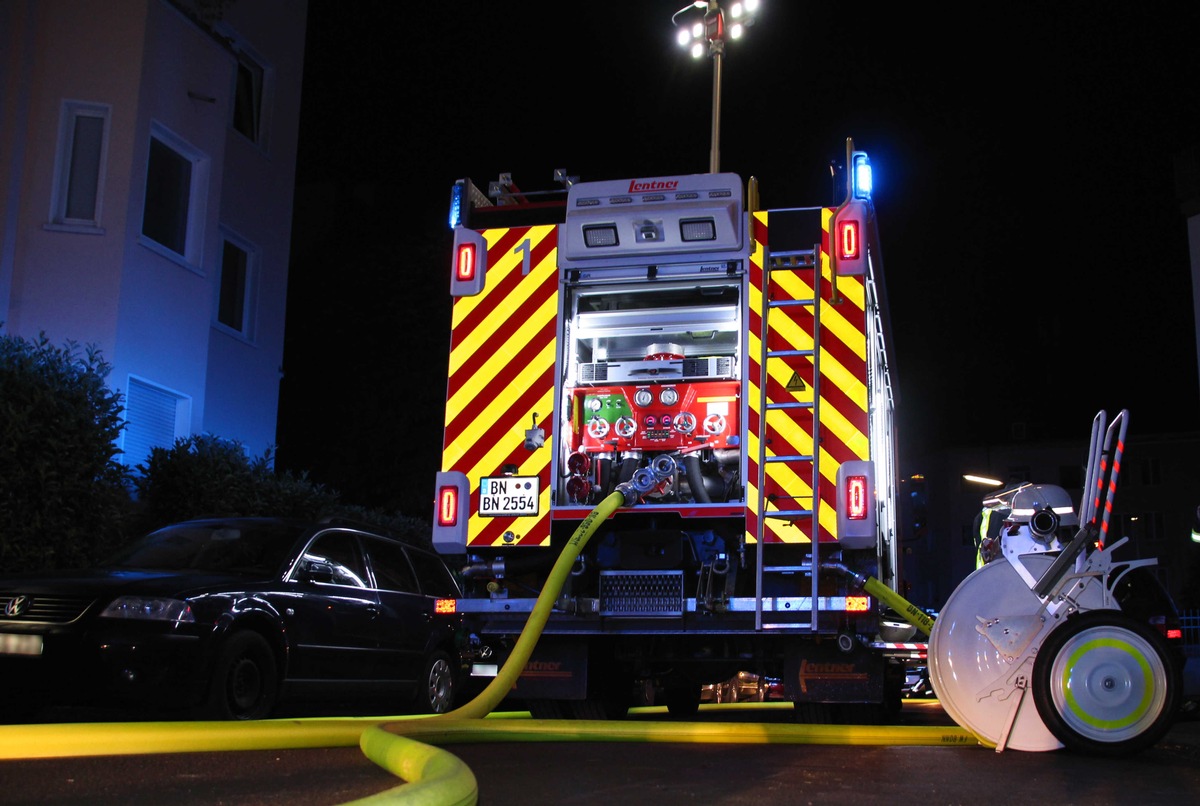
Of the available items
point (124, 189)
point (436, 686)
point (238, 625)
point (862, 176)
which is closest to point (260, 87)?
point (124, 189)

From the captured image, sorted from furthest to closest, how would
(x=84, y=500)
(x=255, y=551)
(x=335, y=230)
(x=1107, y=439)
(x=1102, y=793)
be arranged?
(x=335, y=230) → (x=84, y=500) → (x=255, y=551) → (x=1107, y=439) → (x=1102, y=793)

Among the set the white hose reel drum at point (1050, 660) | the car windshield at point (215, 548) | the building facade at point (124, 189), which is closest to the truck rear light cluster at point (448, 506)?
the car windshield at point (215, 548)

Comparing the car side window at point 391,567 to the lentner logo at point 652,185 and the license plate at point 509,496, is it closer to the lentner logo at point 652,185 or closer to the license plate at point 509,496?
the license plate at point 509,496

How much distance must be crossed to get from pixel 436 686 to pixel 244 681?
2596mm

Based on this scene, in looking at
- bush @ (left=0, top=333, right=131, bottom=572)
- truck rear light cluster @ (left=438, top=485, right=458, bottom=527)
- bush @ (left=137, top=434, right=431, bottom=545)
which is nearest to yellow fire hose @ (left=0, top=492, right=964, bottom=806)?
truck rear light cluster @ (left=438, top=485, right=458, bottom=527)

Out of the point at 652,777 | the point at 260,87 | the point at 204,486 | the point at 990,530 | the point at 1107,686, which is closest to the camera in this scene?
the point at 652,777

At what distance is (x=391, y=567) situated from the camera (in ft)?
32.8

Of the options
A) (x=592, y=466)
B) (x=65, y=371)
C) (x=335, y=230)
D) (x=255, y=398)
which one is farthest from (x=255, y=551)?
(x=335, y=230)

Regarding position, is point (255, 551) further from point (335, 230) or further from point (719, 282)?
point (335, 230)

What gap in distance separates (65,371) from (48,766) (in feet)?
22.5

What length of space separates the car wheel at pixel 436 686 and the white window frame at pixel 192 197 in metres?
7.23

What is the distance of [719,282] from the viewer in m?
8.11

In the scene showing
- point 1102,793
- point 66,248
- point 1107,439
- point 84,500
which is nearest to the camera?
point 1102,793

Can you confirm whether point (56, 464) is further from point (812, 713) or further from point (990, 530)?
point (990, 530)
